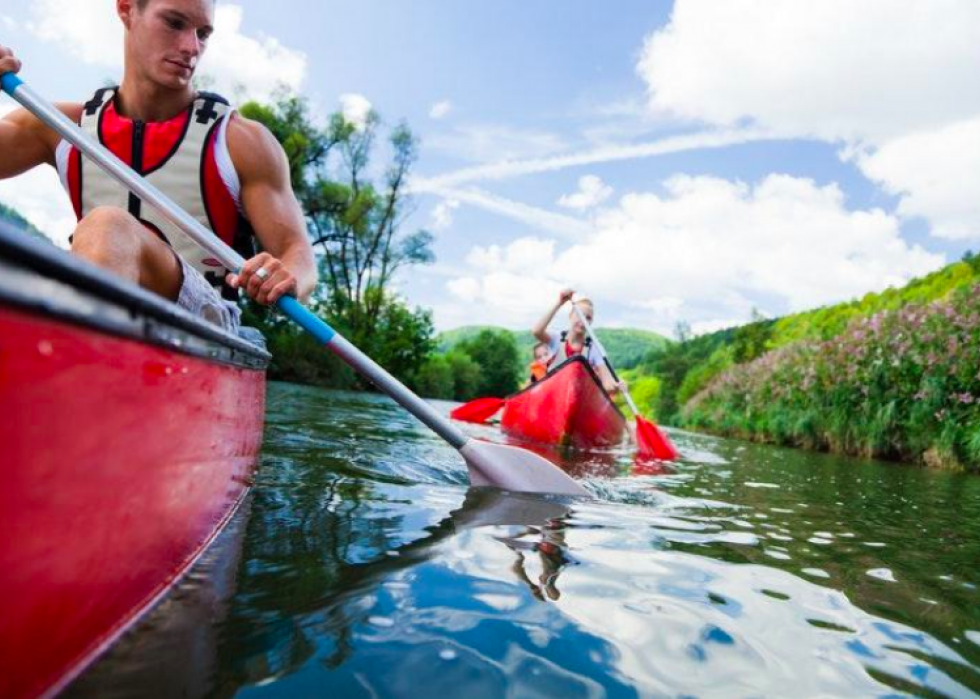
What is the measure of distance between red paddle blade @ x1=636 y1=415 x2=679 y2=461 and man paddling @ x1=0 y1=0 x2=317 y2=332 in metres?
4.60

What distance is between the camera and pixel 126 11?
86.7 inches

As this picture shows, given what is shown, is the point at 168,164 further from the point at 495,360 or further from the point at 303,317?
the point at 495,360

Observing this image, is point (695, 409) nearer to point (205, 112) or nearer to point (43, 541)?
point (205, 112)

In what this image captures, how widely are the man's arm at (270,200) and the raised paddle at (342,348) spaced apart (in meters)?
0.20

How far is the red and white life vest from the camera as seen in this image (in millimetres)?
2219

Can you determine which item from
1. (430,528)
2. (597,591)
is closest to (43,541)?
(597,591)

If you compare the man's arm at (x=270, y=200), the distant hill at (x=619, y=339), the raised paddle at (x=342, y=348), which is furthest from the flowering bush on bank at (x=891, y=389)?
the distant hill at (x=619, y=339)

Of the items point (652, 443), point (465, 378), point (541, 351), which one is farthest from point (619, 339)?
point (652, 443)

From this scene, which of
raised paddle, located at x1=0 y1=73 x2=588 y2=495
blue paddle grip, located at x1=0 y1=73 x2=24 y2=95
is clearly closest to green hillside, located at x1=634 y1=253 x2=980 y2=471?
raised paddle, located at x1=0 y1=73 x2=588 y2=495

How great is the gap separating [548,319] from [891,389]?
15.3ft

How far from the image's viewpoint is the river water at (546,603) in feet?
3.67

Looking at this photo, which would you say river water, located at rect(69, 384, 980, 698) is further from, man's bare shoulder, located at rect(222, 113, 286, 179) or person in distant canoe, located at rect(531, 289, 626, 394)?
person in distant canoe, located at rect(531, 289, 626, 394)

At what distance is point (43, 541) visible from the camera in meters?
0.77

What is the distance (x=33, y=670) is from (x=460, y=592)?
2.91 feet
